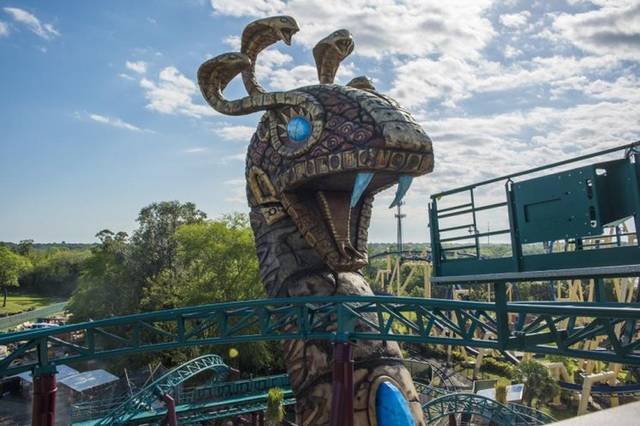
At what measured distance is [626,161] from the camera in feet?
12.9

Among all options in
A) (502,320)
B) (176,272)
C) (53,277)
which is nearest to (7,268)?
(53,277)

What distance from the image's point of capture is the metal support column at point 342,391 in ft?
14.8

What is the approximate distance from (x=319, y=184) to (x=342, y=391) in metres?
2.09

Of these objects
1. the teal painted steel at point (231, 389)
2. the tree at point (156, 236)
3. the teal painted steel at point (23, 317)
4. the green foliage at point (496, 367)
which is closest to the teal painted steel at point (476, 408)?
the teal painted steel at point (231, 389)

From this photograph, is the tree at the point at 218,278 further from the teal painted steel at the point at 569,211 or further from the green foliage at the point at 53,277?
the green foliage at the point at 53,277

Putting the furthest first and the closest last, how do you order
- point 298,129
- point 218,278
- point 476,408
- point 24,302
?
point 24,302, point 218,278, point 476,408, point 298,129

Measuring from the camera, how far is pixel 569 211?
14.4 ft

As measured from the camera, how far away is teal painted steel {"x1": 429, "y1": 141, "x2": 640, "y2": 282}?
3.95 m

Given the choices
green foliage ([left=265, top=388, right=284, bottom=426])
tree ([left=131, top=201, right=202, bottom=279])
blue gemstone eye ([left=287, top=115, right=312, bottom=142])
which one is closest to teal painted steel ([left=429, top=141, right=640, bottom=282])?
blue gemstone eye ([left=287, top=115, right=312, bottom=142])

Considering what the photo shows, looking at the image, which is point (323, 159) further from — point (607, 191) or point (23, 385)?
point (23, 385)

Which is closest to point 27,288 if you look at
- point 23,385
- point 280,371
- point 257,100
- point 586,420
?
point 23,385

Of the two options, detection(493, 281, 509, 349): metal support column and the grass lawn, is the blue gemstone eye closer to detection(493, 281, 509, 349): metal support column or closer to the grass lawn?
detection(493, 281, 509, 349): metal support column

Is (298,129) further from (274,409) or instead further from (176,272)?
(176,272)

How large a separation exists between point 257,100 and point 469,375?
21513 mm
